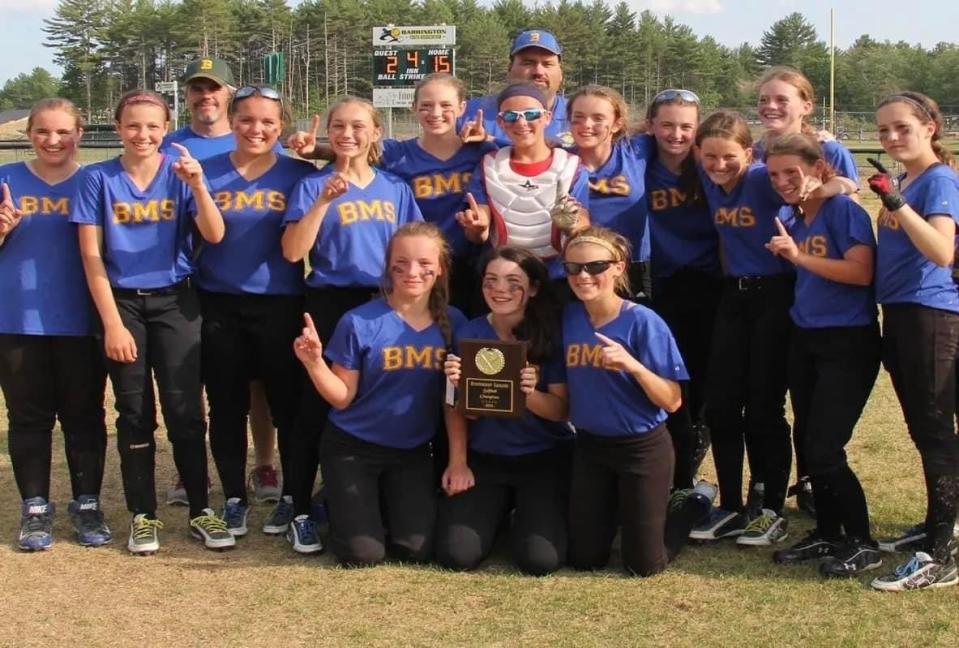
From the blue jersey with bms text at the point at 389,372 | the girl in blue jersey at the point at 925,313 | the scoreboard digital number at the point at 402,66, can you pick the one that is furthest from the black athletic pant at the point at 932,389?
the scoreboard digital number at the point at 402,66

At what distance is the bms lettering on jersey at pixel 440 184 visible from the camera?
526 cm

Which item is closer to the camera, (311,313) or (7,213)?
(7,213)

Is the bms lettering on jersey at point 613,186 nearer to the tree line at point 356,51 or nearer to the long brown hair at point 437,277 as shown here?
the long brown hair at point 437,277

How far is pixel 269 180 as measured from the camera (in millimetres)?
5113

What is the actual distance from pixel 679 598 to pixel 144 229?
9.57 feet

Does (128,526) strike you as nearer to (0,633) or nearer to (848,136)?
(0,633)

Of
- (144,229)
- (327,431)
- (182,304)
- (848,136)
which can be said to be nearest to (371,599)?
(327,431)

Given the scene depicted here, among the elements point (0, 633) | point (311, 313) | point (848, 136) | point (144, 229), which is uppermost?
point (848, 136)

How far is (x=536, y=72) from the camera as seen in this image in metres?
5.81

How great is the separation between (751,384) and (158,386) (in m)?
2.82

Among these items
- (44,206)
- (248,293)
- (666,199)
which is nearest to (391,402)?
(248,293)

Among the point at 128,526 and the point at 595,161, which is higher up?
the point at 595,161

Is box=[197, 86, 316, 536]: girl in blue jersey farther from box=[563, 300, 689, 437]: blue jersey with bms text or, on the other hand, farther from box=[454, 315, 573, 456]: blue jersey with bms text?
box=[563, 300, 689, 437]: blue jersey with bms text

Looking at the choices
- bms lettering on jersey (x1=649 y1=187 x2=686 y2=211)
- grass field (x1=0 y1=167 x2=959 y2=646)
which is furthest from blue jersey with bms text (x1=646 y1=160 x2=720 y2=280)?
grass field (x1=0 y1=167 x2=959 y2=646)
